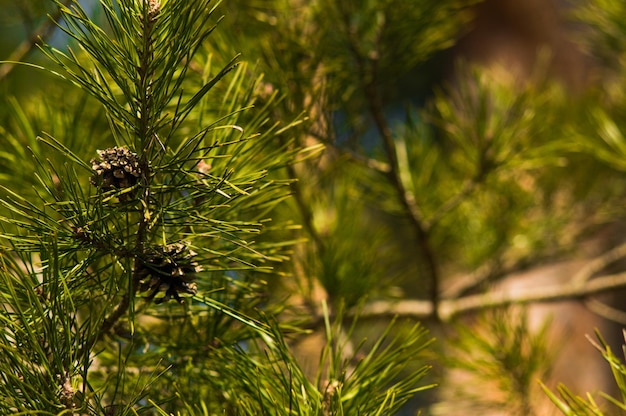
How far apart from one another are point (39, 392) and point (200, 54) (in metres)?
0.29

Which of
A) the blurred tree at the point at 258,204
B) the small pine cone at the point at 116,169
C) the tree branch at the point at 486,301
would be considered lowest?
the tree branch at the point at 486,301

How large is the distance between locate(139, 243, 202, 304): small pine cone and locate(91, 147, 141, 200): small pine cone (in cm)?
4

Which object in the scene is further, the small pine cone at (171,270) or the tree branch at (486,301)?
the tree branch at (486,301)

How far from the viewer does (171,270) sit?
34 centimetres

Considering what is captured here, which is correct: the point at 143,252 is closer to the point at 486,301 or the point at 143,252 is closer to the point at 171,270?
the point at 171,270

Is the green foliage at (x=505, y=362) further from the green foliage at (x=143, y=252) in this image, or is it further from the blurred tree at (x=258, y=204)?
the green foliage at (x=143, y=252)

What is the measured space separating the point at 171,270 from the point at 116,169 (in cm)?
5

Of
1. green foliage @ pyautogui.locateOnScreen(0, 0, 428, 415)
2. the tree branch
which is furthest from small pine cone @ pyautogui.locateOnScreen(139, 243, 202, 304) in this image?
the tree branch

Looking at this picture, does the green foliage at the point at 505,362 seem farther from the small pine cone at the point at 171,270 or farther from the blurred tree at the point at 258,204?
the small pine cone at the point at 171,270

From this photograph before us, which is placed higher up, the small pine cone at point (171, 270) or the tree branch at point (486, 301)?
the small pine cone at point (171, 270)

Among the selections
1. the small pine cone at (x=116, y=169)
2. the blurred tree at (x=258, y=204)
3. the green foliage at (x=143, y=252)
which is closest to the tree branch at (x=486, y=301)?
the blurred tree at (x=258, y=204)

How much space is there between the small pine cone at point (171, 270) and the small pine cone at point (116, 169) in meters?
0.04

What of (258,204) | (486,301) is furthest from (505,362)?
(258,204)

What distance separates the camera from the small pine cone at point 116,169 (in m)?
0.32
